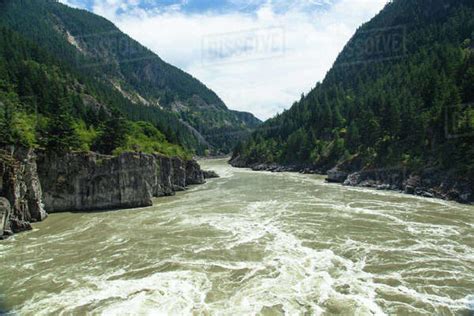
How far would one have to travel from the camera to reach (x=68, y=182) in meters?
36.4

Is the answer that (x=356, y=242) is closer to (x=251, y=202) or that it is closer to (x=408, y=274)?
(x=408, y=274)

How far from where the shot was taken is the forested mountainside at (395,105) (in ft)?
160

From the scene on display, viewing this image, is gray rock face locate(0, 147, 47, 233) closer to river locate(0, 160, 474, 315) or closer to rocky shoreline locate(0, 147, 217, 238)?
rocky shoreline locate(0, 147, 217, 238)

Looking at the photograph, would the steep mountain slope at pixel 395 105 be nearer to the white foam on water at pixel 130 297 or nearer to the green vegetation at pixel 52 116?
the green vegetation at pixel 52 116

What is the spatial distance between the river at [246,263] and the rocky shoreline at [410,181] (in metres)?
5.49

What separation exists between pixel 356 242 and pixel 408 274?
227 inches

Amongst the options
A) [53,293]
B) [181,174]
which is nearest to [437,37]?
[181,174]

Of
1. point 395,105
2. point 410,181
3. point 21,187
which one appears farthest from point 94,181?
point 395,105

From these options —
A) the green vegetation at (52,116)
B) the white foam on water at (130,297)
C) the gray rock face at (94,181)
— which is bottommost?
the white foam on water at (130,297)

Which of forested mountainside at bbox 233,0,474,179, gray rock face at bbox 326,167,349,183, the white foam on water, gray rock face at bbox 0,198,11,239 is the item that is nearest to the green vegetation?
gray rock face at bbox 0,198,11,239

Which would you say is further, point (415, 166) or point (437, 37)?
point (437, 37)

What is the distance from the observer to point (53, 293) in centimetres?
1656

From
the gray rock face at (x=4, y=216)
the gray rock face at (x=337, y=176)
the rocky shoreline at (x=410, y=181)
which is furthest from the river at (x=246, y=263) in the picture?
the gray rock face at (x=337, y=176)

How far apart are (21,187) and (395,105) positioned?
6066cm
